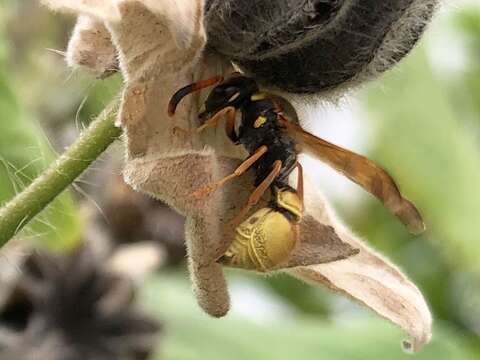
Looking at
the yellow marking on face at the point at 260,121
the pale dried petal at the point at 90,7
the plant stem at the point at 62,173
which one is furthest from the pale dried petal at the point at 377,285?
the pale dried petal at the point at 90,7

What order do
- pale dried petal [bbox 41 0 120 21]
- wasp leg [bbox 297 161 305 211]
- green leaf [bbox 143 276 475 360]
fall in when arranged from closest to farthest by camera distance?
1. pale dried petal [bbox 41 0 120 21]
2. wasp leg [bbox 297 161 305 211]
3. green leaf [bbox 143 276 475 360]

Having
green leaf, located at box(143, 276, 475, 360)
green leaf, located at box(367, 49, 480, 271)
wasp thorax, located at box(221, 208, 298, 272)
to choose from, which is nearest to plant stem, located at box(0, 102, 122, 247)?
wasp thorax, located at box(221, 208, 298, 272)

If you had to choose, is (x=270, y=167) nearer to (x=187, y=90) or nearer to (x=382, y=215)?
(x=187, y=90)

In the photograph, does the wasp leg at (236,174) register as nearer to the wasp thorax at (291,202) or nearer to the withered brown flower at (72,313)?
the wasp thorax at (291,202)

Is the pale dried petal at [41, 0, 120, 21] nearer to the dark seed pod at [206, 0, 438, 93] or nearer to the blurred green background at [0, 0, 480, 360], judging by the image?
the dark seed pod at [206, 0, 438, 93]

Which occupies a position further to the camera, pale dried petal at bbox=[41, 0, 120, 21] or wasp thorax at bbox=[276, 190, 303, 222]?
wasp thorax at bbox=[276, 190, 303, 222]

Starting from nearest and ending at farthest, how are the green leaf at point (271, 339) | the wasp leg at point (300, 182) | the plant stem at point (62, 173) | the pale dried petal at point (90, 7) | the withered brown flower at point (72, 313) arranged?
the pale dried petal at point (90, 7) < the plant stem at point (62, 173) < the wasp leg at point (300, 182) < the withered brown flower at point (72, 313) < the green leaf at point (271, 339)
